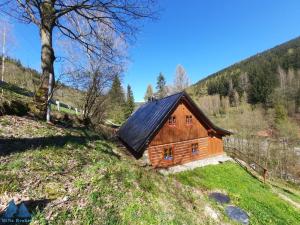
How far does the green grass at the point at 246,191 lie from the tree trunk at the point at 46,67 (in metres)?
9.93

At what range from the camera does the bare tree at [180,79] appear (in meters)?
62.1

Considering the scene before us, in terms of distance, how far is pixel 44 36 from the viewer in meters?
9.44

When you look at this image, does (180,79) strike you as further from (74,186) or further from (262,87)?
(74,186)

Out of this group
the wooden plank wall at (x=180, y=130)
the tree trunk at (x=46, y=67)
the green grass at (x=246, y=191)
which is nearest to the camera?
the tree trunk at (x=46, y=67)

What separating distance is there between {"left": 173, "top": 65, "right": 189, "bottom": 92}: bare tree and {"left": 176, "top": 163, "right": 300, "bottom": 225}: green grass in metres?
45.1

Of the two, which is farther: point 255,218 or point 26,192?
point 255,218

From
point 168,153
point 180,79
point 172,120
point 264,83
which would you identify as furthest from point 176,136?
point 264,83

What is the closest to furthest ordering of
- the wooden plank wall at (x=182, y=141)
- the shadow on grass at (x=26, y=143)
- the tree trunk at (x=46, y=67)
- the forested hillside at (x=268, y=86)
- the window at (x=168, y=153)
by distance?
the shadow on grass at (x=26, y=143) → the tree trunk at (x=46, y=67) → the wooden plank wall at (x=182, y=141) → the window at (x=168, y=153) → the forested hillside at (x=268, y=86)

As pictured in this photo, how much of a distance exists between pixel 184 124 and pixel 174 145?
7.27 ft

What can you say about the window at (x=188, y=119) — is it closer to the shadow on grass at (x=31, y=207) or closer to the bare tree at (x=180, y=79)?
the shadow on grass at (x=31, y=207)

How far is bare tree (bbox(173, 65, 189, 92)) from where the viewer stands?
204 ft

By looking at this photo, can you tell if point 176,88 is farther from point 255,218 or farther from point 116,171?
point 116,171

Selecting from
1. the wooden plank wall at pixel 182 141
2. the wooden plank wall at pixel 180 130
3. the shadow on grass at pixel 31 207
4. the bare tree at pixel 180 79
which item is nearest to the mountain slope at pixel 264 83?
the bare tree at pixel 180 79

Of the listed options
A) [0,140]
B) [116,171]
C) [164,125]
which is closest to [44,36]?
[0,140]
